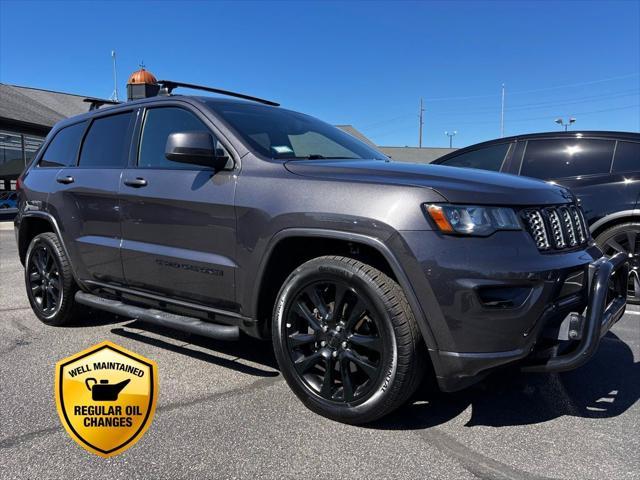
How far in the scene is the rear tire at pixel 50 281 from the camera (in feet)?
14.5

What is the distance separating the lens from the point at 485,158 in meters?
6.06

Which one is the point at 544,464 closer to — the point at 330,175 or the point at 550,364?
the point at 550,364

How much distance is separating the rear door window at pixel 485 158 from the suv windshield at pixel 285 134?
91.6 inches

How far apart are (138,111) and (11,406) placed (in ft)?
6.99

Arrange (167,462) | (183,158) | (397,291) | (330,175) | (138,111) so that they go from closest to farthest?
(167,462) → (397,291) → (330,175) → (183,158) → (138,111)

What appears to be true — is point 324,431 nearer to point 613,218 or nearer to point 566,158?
point 613,218

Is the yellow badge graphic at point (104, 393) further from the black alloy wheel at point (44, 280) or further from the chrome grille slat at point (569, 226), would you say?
the black alloy wheel at point (44, 280)

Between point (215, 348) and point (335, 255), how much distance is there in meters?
1.65

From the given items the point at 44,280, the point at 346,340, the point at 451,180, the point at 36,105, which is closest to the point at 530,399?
the point at 346,340

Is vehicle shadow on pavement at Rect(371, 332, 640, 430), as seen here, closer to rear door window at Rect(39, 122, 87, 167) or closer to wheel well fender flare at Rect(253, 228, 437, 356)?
wheel well fender flare at Rect(253, 228, 437, 356)

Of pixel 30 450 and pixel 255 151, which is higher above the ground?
pixel 255 151

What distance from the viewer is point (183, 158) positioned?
3.10m

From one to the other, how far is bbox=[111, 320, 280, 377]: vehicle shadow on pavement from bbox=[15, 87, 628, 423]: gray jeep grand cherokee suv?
0.46 meters

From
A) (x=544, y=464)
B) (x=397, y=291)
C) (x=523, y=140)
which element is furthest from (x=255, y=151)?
(x=523, y=140)
